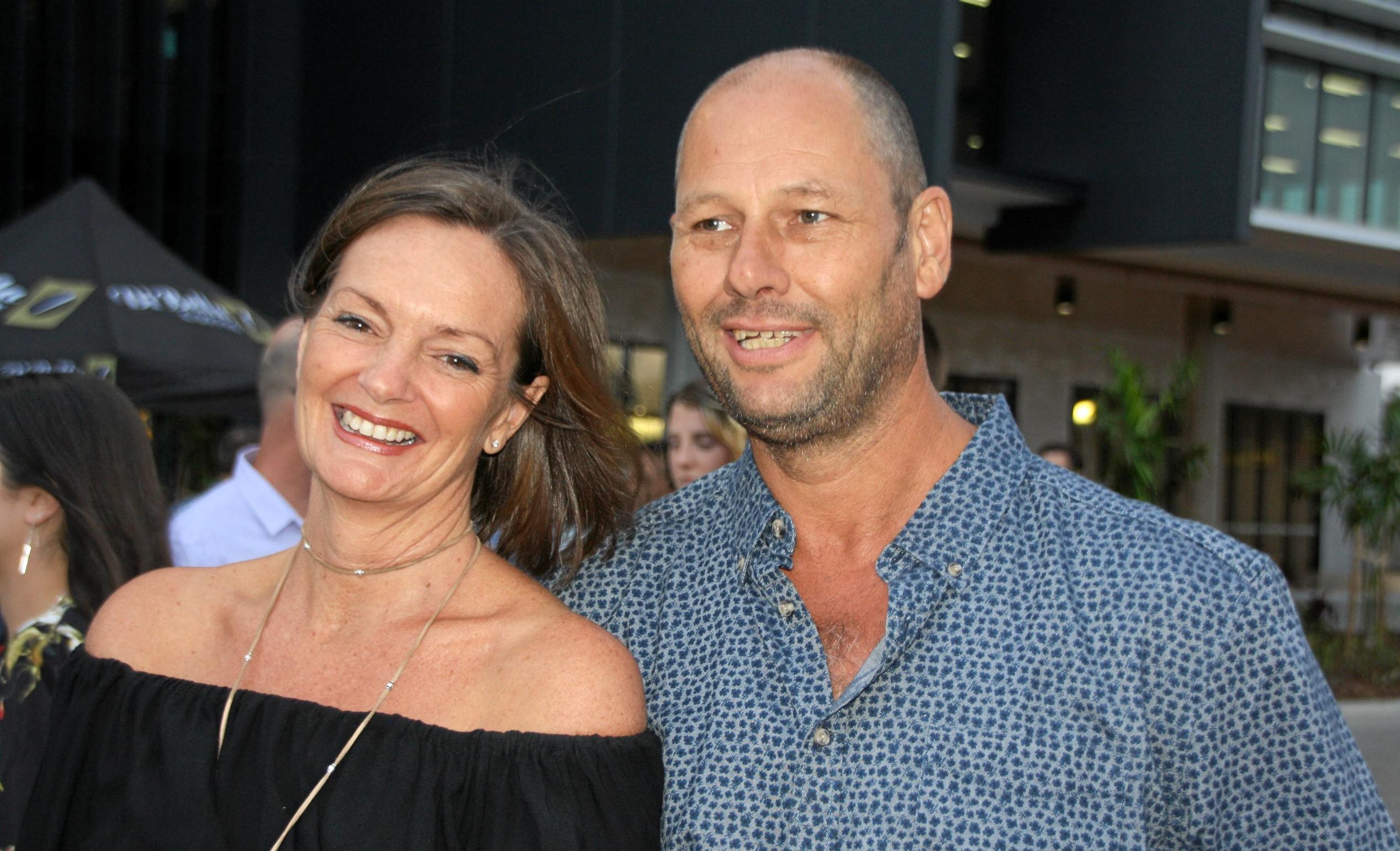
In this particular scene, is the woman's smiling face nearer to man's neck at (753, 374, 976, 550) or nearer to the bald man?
the bald man

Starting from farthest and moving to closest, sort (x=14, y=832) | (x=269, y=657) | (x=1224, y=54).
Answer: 1. (x=1224, y=54)
2. (x=14, y=832)
3. (x=269, y=657)

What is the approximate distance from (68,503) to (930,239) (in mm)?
2434

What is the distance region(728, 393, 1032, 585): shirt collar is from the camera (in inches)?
85.2

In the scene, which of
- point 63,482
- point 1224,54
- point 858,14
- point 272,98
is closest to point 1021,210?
point 1224,54

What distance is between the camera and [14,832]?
A: 287 centimetres

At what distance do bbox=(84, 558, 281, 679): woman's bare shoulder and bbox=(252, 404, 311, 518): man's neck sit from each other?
2513mm

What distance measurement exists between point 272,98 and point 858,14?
7608 millimetres

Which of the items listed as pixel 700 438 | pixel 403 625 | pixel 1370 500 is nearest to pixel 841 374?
pixel 403 625

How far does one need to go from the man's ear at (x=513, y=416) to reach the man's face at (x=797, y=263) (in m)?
0.35

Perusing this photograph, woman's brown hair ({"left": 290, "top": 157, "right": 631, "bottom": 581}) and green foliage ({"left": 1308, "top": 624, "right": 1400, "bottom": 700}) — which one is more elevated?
woman's brown hair ({"left": 290, "top": 157, "right": 631, "bottom": 581})

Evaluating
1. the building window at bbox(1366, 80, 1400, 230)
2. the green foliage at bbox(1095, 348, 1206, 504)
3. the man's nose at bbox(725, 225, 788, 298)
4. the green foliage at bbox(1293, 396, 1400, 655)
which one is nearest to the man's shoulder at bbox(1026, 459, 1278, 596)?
the man's nose at bbox(725, 225, 788, 298)

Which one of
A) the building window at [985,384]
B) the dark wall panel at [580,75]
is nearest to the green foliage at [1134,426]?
the dark wall panel at [580,75]

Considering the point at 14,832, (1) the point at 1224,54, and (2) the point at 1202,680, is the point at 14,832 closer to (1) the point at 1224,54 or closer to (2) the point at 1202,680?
(2) the point at 1202,680

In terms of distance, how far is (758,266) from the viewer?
7.22ft
